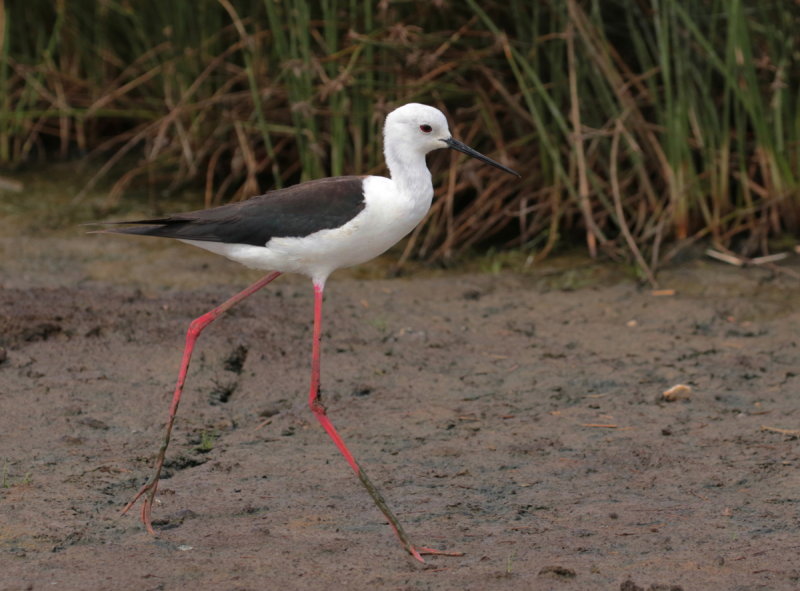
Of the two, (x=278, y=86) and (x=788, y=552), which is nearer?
(x=788, y=552)

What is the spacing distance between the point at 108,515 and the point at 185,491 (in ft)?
0.88

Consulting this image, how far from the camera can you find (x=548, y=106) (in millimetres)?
5930

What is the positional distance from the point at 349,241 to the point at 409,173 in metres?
0.26

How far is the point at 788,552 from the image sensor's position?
317 cm

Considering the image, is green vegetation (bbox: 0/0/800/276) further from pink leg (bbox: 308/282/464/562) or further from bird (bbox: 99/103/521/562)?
pink leg (bbox: 308/282/464/562)

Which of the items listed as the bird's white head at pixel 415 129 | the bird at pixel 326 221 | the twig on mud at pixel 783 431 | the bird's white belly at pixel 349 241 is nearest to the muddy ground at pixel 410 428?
the twig on mud at pixel 783 431

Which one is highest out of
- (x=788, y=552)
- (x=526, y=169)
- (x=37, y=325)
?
(x=526, y=169)

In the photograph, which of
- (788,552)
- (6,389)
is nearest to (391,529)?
(788,552)

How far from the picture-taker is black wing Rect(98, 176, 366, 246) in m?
3.52

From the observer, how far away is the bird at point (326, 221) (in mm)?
3494

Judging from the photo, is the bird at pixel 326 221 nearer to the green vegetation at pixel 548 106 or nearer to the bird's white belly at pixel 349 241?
the bird's white belly at pixel 349 241

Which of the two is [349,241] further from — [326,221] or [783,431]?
[783,431]

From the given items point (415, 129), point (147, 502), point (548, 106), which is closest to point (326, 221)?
point (415, 129)

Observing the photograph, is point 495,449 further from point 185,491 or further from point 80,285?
point 80,285
